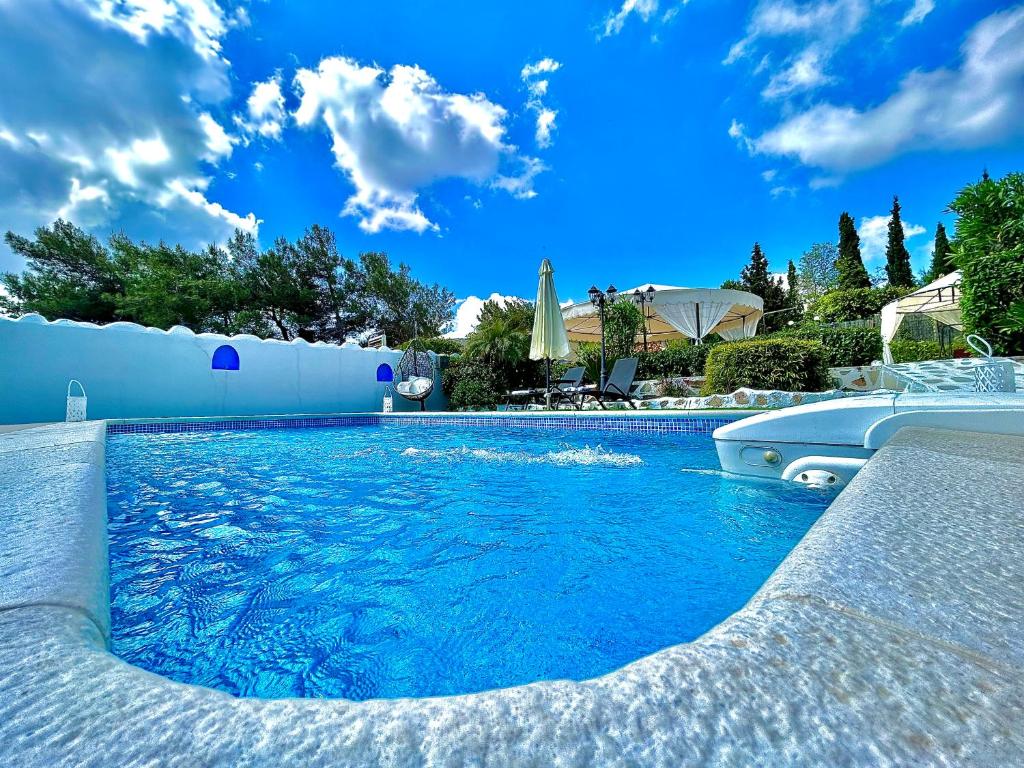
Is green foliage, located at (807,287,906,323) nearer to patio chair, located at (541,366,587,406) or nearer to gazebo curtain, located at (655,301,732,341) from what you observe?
gazebo curtain, located at (655,301,732,341)

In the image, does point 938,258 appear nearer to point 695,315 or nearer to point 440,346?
point 695,315

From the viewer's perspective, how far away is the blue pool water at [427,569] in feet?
5.03

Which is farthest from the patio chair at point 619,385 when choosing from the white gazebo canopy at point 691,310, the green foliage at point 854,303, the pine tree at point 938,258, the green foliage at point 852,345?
the pine tree at point 938,258

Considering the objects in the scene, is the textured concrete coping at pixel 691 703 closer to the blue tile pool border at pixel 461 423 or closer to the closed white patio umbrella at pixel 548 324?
the blue tile pool border at pixel 461 423

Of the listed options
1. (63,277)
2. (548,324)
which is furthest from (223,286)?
(548,324)

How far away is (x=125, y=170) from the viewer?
70.6 feet

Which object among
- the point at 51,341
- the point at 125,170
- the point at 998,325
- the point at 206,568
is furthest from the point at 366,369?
the point at 125,170

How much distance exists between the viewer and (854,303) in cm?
2450

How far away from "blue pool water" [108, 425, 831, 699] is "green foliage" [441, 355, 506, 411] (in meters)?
8.21

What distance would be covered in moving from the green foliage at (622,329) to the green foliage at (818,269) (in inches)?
1065

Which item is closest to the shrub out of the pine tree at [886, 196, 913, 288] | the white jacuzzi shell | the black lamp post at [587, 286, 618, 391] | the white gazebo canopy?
the white gazebo canopy

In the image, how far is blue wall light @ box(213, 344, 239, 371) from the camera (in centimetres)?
1142

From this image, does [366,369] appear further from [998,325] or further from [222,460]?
[998,325]

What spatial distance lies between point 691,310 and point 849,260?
2700cm
